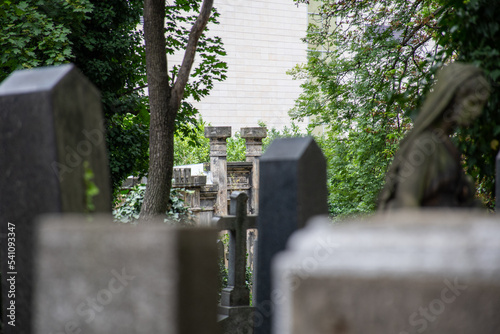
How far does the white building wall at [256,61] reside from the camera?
166 ft

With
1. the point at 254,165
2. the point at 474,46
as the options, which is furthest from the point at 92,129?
the point at 254,165

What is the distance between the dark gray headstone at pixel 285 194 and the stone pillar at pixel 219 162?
18.3 metres

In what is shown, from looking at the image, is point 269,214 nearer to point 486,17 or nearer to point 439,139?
point 439,139

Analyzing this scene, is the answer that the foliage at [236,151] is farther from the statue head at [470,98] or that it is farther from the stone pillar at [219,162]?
Result: the statue head at [470,98]

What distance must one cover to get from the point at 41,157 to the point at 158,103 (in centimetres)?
645

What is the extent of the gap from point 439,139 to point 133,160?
12355 millimetres

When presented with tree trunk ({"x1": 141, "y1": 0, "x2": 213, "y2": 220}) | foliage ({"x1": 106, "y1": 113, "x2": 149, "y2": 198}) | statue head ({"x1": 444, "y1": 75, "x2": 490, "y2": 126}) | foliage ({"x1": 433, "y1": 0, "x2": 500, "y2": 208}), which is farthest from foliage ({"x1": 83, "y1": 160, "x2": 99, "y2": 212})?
foliage ({"x1": 106, "y1": 113, "x2": 149, "y2": 198})

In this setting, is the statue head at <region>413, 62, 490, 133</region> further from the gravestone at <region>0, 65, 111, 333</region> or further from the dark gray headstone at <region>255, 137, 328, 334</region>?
the gravestone at <region>0, 65, 111, 333</region>

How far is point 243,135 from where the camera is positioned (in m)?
24.4

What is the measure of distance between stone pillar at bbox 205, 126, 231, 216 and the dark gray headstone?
1830 cm

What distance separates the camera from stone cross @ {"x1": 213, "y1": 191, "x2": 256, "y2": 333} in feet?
25.1

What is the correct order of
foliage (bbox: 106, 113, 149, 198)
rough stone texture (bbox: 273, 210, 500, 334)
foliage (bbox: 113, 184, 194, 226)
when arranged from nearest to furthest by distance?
rough stone texture (bbox: 273, 210, 500, 334)
foliage (bbox: 113, 184, 194, 226)
foliage (bbox: 106, 113, 149, 198)

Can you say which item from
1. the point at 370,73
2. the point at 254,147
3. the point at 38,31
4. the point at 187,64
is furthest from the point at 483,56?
the point at 254,147

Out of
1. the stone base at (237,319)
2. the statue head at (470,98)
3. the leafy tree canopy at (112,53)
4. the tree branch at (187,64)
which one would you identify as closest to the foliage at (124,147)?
the leafy tree canopy at (112,53)
